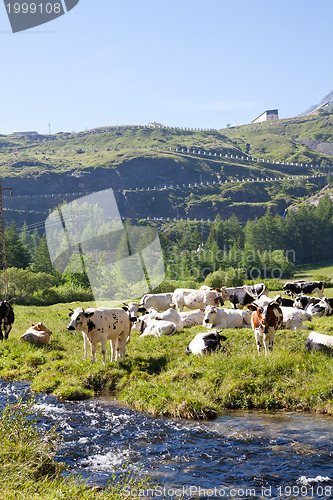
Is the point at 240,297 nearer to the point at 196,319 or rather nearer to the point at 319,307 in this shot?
the point at 319,307

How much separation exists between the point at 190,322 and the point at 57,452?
17.1 metres

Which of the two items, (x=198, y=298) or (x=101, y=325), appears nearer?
(x=101, y=325)

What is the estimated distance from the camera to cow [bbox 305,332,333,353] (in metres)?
18.3

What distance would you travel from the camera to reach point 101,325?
19.1 m

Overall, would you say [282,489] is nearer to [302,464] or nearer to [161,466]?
[302,464]

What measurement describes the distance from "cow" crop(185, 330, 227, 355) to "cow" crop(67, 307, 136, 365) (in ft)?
9.51

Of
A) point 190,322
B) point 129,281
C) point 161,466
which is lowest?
point 129,281

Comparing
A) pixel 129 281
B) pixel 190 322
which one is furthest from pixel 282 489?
pixel 129 281

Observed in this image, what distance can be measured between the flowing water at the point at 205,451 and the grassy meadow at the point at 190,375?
0.63 metres

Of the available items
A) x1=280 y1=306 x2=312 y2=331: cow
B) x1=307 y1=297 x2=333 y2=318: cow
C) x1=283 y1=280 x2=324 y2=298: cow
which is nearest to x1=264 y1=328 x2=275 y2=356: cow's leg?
x1=280 y1=306 x2=312 y2=331: cow

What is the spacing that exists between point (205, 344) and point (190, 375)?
297 centimetres

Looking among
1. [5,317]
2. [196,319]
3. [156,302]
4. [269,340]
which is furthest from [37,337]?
[156,302]

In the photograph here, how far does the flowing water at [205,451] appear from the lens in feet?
32.1

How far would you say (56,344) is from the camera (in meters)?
24.1
